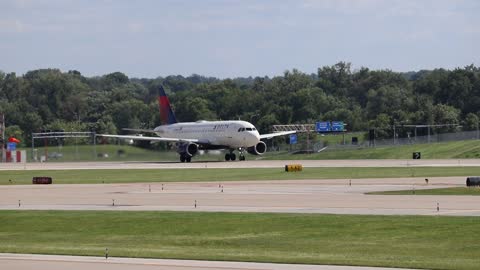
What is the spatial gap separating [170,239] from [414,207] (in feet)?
39.4

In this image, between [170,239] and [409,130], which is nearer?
[170,239]

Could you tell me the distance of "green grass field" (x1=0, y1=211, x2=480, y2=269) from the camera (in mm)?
27203

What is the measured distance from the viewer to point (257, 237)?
3259cm

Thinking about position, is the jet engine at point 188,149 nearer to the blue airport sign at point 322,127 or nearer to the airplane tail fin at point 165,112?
the airplane tail fin at point 165,112

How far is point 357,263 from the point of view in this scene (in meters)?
25.5

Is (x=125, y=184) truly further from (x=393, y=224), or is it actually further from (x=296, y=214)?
(x=393, y=224)

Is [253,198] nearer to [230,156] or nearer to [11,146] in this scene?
[230,156]

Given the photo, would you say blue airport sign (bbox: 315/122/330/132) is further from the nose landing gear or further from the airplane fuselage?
the nose landing gear

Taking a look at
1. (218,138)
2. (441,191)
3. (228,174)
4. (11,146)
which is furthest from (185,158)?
(441,191)

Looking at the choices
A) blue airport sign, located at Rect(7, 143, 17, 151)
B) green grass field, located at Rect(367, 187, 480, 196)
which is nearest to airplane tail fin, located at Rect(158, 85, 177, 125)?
blue airport sign, located at Rect(7, 143, 17, 151)

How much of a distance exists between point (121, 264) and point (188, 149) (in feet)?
261

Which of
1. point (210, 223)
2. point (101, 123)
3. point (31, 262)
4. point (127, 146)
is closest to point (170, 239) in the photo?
point (210, 223)

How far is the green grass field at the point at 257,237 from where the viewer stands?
2720 centimetres

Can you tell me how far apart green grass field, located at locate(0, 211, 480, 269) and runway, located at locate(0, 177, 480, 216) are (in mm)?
3173
